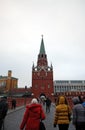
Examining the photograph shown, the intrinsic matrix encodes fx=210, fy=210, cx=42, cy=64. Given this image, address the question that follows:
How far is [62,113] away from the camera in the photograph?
5910 mm

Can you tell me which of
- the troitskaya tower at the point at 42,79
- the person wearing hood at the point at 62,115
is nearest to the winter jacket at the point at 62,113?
the person wearing hood at the point at 62,115

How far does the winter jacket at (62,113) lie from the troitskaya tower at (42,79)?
57.8m

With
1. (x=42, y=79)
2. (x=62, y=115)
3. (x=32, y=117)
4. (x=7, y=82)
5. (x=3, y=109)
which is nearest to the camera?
(x=32, y=117)

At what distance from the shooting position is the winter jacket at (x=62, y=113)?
19.2 ft

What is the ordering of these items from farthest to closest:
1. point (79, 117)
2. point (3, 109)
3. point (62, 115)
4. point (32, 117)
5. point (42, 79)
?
point (42, 79), point (3, 109), point (62, 115), point (79, 117), point (32, 117)

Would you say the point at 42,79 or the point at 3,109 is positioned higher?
the point at 42,79

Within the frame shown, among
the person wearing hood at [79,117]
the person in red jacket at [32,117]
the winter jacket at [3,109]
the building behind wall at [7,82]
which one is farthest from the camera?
the building behind wall at [7,82]

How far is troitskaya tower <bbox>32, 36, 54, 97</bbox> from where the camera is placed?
209ft

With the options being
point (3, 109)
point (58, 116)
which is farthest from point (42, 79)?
point (58, 116)

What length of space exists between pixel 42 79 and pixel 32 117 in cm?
6005

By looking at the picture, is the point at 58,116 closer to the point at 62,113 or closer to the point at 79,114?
the point at 62,113

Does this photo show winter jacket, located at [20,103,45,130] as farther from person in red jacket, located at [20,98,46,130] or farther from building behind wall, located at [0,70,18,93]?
building behind wall, located at [0,70,18,93]

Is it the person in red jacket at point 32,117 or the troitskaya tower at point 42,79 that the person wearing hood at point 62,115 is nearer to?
the person in red jacket at point 32,117

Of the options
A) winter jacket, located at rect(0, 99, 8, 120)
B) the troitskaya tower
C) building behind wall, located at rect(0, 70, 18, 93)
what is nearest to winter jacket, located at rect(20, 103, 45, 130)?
winter jacket, located at rect(0, 99, 8, 120)
